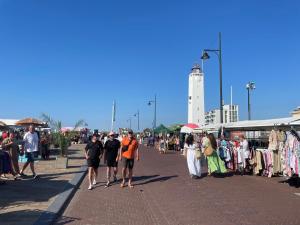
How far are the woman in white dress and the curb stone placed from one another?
4.16 meters

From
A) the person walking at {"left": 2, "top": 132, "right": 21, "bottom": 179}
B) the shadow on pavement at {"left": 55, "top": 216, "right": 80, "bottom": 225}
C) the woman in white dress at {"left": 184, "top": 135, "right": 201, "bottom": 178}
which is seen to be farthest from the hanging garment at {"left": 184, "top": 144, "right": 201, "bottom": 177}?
the shadow on pavement at {"left": 55, "top": 216, "right": 80, "bottom": 225}

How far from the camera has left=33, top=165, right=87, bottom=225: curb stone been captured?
8.31 meters

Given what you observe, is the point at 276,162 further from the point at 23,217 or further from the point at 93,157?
the point at 23,217

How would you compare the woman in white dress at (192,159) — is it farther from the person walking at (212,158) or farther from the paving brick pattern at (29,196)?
the paving brick pattern at (29,196)

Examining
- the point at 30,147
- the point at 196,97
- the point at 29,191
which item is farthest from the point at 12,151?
the point at 196,97

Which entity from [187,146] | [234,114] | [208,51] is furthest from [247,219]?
[234,114]

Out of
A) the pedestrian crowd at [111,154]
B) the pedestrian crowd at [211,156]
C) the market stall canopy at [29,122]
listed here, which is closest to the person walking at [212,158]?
the pedestrian crowd at [211,156]

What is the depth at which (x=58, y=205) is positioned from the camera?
9.92 metres

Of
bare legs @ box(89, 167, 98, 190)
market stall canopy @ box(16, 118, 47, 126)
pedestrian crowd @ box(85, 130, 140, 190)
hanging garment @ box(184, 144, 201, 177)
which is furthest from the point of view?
market stall canopy @ box(16, 118, 47, 126)

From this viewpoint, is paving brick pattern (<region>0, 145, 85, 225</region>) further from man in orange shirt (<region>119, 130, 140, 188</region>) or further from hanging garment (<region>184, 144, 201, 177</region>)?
hanging garment (<region>184, 144, 201, 177</region>)

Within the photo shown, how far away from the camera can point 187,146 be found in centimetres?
1728

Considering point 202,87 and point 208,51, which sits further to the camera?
point 202,87

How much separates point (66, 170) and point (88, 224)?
1023 centimetres

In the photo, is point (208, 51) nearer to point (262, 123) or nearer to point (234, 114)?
point (262, 123)
